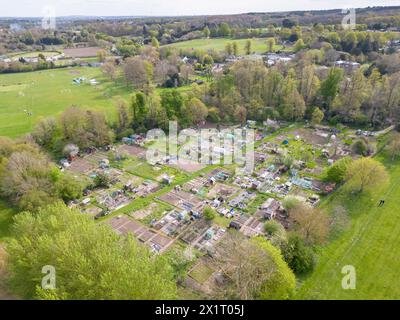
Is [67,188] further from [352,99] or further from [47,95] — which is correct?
[47,95]

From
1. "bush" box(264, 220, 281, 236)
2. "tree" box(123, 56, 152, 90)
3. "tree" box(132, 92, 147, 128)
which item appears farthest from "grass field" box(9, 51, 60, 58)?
"bush" box(264, 220, 281, 236)

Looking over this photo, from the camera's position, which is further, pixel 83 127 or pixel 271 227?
pixel 83 127

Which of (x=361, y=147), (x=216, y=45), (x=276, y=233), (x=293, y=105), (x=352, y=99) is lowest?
(x=276, y=233)

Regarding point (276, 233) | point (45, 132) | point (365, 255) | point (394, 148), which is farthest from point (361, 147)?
point (45, 132)

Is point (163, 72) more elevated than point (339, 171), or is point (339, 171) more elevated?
point (163, 72)

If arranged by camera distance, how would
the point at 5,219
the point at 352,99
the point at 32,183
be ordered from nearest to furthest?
the point at 5,219 < the point at 32,183 < the point at 352,99

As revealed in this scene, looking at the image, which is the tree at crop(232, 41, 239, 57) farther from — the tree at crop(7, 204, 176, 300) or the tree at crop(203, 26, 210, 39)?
the tree at crop(7, 204, 176, 300)

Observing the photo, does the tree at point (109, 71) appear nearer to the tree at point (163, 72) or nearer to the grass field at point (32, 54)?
the tree at point (163, 72)
